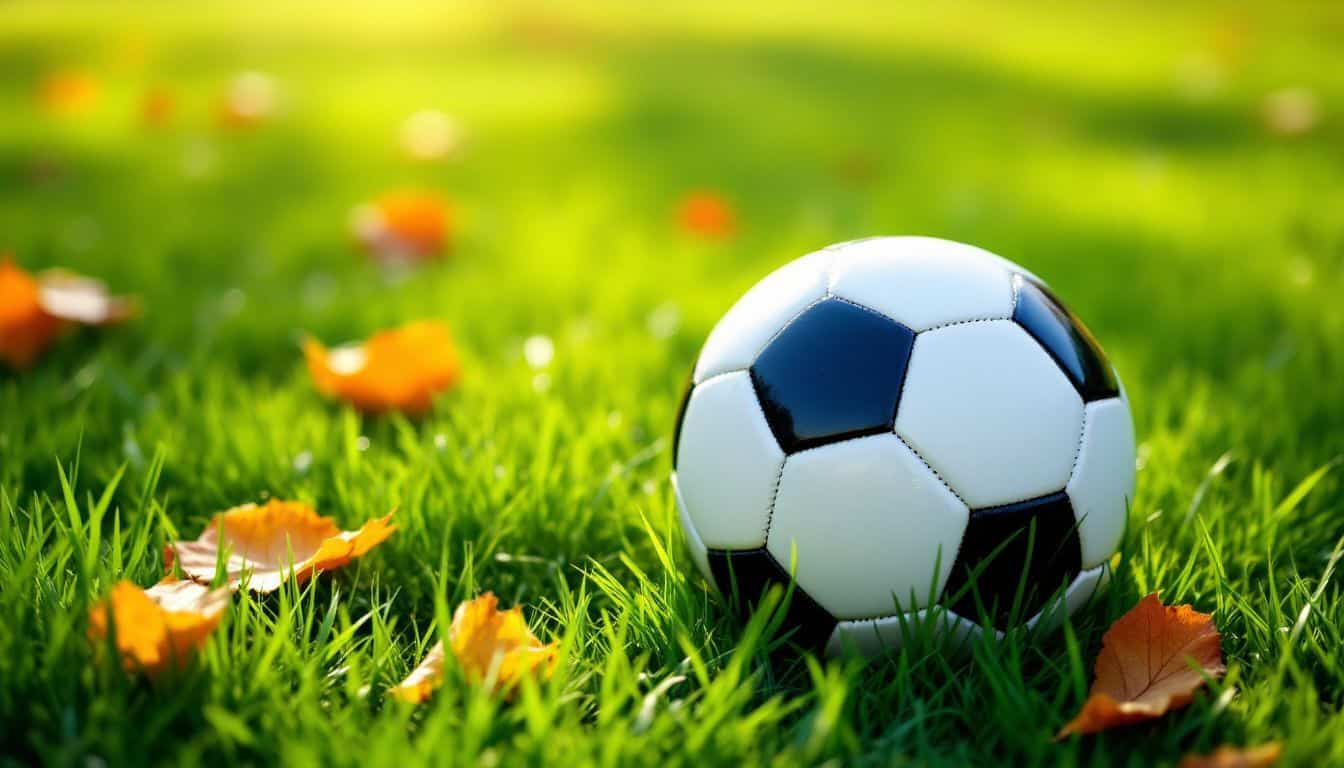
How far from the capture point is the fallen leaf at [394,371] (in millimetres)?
2510

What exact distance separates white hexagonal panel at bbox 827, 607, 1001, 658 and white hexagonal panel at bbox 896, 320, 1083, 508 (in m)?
0.19

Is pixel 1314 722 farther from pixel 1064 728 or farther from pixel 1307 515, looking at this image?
pixel 1307 515

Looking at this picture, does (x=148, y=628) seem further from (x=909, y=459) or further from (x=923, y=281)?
(x=923, y=281)

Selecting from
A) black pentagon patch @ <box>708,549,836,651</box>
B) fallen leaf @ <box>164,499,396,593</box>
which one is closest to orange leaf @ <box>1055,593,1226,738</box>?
black pentagon patch @ <box>708,549,836,651</box>

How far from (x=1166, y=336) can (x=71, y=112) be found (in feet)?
20.7

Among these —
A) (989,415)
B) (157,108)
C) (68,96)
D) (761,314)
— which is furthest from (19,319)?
(68,96)

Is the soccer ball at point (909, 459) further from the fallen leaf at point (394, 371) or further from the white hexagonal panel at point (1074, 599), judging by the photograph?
the fallen leaf at point (394, 371)

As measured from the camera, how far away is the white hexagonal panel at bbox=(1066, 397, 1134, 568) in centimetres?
161

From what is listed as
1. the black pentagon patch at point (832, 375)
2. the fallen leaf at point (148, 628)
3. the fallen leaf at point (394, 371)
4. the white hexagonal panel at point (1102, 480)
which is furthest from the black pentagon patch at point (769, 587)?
the fallen leaf at point (394, 371)

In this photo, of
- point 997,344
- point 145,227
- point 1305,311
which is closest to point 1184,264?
point 1305,311

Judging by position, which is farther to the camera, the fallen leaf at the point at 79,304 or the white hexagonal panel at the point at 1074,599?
the fallen leaf at the point at 79,304

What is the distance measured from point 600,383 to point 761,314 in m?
1.02

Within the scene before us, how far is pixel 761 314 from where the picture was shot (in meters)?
1.75

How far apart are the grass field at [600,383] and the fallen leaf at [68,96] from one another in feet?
0.44
